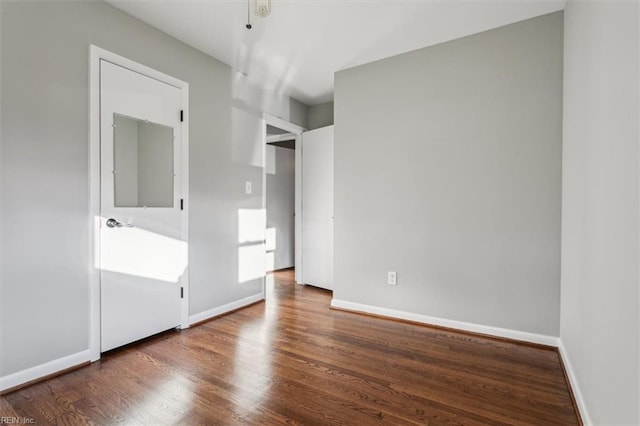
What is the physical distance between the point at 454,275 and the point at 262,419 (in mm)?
1915

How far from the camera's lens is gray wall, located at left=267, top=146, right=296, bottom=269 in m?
5.61

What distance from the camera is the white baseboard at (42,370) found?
1.83 m

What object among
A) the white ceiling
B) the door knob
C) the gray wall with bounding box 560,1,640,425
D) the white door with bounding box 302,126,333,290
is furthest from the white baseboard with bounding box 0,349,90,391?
the gray wall with bounding box 560,1,640,425

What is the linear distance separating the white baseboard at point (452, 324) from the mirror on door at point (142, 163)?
6.52ft

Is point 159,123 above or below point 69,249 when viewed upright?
above

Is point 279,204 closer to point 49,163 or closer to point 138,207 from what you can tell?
point 138,207

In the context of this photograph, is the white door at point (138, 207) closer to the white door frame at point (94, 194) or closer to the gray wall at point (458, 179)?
the white door frame at point (94, 194)

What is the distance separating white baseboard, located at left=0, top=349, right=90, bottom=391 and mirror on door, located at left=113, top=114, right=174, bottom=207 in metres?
1.03

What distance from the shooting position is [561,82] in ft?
7.77

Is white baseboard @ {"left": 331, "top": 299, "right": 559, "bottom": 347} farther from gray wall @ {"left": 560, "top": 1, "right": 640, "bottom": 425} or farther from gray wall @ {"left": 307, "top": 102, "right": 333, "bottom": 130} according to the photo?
gray wall @ {"left": 307, "top": 102, "right": 333, "bottom": 130}

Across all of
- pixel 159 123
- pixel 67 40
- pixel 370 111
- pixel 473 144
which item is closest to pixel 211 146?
pixel 159 123

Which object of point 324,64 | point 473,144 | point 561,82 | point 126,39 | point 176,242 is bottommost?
point 176,242

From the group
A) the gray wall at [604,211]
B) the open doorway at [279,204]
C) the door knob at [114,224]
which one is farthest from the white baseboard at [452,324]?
the open doorway at [279,204]

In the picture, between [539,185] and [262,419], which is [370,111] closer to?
[539,185]
